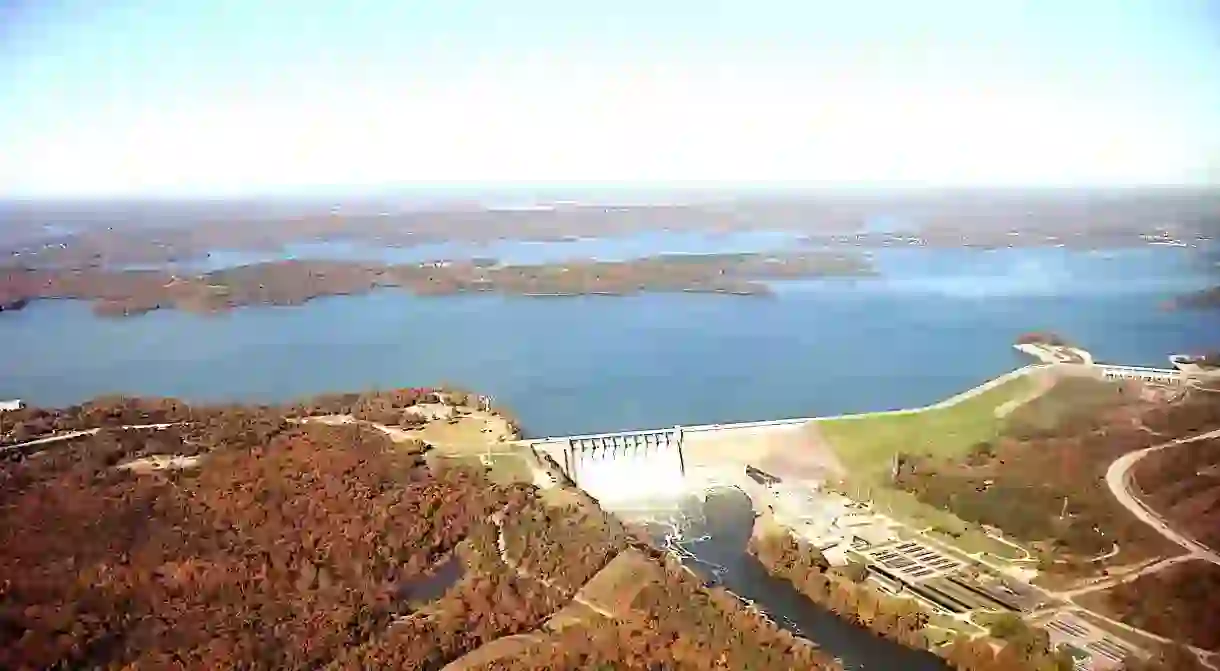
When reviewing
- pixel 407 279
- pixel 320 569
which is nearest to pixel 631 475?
pixel 320 569

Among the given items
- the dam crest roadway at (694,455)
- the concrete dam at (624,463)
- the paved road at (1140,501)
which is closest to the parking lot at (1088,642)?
the paved road at (1140,501)

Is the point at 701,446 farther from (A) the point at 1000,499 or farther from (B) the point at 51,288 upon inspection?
(B) the point at 51,288

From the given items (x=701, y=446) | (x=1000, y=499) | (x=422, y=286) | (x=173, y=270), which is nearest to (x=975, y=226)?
(x=701, y=446)

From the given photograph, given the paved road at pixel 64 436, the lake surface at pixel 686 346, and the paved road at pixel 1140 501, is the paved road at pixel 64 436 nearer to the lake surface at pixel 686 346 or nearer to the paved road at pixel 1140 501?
the lake surface at pixel 686 346

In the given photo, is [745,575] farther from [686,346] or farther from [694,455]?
[686,346]

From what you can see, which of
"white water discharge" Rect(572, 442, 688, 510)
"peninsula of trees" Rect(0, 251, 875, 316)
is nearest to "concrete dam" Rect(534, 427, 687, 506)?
"white water discharge" Rect(572, 442, 688, 510)

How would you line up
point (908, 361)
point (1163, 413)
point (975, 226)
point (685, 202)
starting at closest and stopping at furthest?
1. point (1163, 413)
2. point (908, 361)
3. point (975, 226)
4. point (685, 202)
